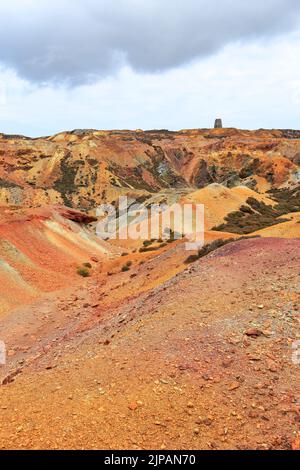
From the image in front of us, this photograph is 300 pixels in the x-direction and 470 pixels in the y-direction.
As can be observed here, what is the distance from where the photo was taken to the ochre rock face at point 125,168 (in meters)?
74.2

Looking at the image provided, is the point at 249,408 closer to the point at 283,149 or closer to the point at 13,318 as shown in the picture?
the point at 13,318

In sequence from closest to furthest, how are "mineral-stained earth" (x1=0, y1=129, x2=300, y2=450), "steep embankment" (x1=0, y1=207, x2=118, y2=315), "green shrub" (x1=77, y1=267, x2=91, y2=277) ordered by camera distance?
"mineral-stained earth" (x1=0, y1=129, x2=300, y2=450), "steep embankment" (x1=0, y1=207, x2=118, y2=315), "green shrub" (x1=77, y1=267, x2=91, y2=277)

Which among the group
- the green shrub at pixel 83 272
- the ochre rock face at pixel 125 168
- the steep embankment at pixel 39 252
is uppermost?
the ochre rock face at pixel 125 168

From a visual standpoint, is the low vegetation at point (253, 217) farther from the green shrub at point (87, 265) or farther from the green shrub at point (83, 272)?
the green shrub at point (83, 272)

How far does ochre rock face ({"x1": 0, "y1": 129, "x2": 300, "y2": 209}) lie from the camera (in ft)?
243

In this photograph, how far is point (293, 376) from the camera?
7832 mm

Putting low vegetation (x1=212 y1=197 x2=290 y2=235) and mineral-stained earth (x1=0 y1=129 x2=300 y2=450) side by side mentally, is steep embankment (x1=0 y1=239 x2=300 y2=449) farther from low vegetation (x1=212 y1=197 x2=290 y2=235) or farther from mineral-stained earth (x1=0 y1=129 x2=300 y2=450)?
low vegetation (x1=212 y1=197 x2=290 y2=235)

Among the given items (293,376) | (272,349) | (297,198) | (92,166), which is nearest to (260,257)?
(272,349)

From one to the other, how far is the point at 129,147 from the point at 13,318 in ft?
273

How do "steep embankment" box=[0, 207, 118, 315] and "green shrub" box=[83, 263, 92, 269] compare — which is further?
"green shrub" box=[83, 263, 92, 269]

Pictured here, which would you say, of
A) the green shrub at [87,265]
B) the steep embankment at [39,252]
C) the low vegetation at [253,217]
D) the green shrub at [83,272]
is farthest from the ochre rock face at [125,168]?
the green shrub at [83,272]

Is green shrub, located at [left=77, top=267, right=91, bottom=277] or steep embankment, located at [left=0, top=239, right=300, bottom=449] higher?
steep embankment, located at [left=0, top=239, right=300, bottom=449]

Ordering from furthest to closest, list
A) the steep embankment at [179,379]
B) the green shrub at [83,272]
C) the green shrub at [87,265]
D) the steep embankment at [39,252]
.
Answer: the green shrub at [87,265], the green shrub at [83,272], the steep embankment at [39,252], the steep embankment at [179,379]

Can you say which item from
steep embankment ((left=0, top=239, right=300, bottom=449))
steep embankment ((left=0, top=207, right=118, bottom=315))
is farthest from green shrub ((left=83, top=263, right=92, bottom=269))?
steep embankment ((left=0, top=239, right=300, bottom=449))
